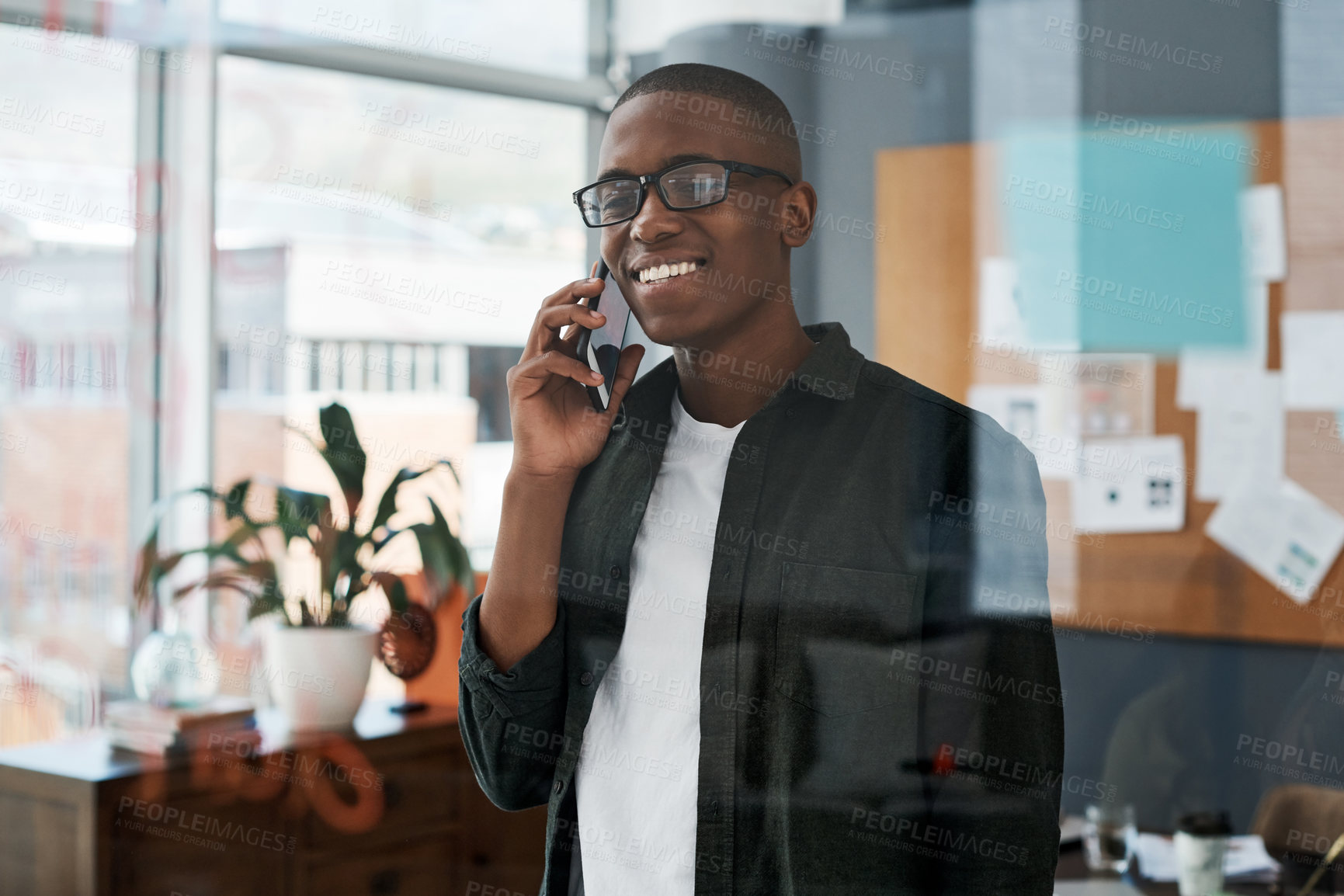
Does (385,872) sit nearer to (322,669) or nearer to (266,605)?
(322,669)

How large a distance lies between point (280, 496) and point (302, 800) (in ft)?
1.58

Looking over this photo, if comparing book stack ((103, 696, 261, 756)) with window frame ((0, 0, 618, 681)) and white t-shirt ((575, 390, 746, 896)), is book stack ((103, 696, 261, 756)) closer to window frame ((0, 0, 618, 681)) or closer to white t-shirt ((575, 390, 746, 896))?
window frame ((0, 0, 618, 681))

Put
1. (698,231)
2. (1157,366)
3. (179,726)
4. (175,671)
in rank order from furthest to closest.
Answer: (175,671), (179,726), (1157,366), (698,231)

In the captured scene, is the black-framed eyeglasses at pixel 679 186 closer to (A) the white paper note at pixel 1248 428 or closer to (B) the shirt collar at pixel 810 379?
(B) the shirt collar at pixel 810 379

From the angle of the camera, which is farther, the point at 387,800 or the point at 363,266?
the point at 363,266

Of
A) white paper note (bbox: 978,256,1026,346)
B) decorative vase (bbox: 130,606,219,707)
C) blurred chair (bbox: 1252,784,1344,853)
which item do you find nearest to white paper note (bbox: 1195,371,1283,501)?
white paper note (bbox: 978,256,1026,346)

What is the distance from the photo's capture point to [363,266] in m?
2.14

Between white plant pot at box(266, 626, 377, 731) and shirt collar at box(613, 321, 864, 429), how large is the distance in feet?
3.06

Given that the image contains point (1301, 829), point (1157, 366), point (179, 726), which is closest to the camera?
point (1301, 829)

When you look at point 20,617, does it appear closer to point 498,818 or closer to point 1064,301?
point 498,818

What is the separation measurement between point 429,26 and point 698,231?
1.26 meters

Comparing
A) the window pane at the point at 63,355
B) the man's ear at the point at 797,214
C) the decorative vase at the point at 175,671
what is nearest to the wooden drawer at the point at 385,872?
the decorative vase at the point at 175,671

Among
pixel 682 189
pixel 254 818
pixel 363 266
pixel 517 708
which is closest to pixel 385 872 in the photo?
pixel 254 818

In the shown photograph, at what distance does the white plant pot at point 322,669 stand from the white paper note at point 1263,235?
132 centimetres
